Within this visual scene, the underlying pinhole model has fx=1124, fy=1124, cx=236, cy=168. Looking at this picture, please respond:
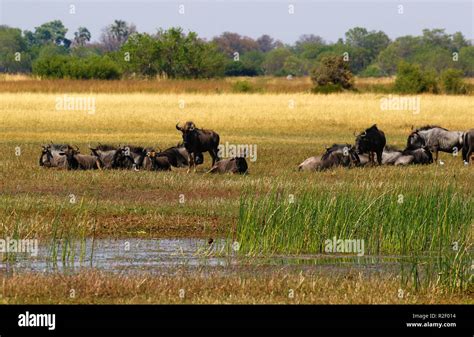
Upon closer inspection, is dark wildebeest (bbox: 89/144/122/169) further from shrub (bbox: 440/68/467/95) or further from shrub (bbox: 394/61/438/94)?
shrub (bbox: 440/68/467/95)

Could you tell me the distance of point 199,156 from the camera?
88.6 ft

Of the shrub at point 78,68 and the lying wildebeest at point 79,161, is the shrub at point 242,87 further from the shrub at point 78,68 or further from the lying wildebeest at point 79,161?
the lying wildebeest at point 79,161

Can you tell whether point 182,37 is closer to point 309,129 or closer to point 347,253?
point 309,129

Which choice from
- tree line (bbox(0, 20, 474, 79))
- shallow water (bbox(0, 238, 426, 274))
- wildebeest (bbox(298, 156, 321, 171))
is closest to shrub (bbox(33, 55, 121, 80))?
tree line (bbox(0, 20, 474, 79))

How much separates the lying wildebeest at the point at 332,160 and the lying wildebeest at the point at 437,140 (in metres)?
3.94

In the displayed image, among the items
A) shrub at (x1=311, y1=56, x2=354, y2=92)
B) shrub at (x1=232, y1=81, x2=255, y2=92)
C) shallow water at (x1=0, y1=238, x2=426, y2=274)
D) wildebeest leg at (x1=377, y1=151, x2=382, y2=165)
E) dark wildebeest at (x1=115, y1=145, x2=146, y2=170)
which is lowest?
shallow water at (x1=0, y1=238, x2=426, y2=274)

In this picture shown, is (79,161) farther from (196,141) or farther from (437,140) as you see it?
(437,140)

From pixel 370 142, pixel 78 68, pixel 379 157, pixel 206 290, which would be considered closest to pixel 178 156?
pixel 370 142

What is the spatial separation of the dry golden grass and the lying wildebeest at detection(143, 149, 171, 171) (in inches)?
481

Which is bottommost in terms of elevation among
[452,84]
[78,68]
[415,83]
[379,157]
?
[379,157]

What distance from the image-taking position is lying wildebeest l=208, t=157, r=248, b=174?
973 inches

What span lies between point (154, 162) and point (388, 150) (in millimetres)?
6072

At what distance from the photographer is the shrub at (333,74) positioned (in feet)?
206

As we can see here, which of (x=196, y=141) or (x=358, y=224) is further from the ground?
(x=196, y=141)
